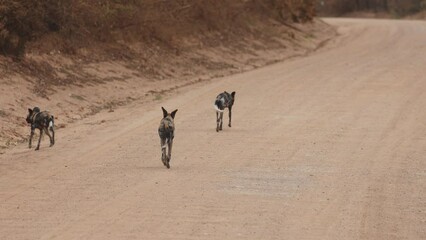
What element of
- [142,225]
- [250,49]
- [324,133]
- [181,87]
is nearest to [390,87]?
[181,87]

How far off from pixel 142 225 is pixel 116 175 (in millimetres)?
3593

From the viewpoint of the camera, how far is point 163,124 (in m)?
16.7

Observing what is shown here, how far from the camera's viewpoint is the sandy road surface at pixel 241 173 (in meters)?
12.8

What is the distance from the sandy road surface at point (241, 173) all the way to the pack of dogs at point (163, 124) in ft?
0.82

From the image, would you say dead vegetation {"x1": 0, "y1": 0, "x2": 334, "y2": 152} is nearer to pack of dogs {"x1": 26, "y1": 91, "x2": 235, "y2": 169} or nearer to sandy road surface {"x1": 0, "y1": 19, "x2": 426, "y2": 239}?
pack of dogs {"x1": 26, "y1": 91, "x2": 235, "y2": 169}

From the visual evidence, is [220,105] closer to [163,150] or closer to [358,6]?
[163,150]

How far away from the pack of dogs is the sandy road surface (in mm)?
250

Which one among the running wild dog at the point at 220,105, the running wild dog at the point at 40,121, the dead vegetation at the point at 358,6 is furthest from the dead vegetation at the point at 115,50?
the dead vegetation at the point at 358,6

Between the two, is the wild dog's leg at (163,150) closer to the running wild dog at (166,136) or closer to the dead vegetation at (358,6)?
the running wild dog at (166,136)

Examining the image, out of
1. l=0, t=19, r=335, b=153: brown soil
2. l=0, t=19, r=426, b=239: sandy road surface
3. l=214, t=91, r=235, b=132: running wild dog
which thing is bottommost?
l=0, t=19, r=426, b=239: sandy road surface

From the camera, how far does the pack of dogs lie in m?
16.7

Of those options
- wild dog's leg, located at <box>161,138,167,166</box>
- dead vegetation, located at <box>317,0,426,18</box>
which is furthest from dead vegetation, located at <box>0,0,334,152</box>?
dead vegetation, located at <box>317,0,426,18</box>

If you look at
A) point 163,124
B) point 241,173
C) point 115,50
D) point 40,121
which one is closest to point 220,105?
point 40,121

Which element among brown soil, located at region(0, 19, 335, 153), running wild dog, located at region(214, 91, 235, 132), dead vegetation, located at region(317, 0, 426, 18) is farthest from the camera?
dead vegetation, located at region(317, 0, 426, 18)
